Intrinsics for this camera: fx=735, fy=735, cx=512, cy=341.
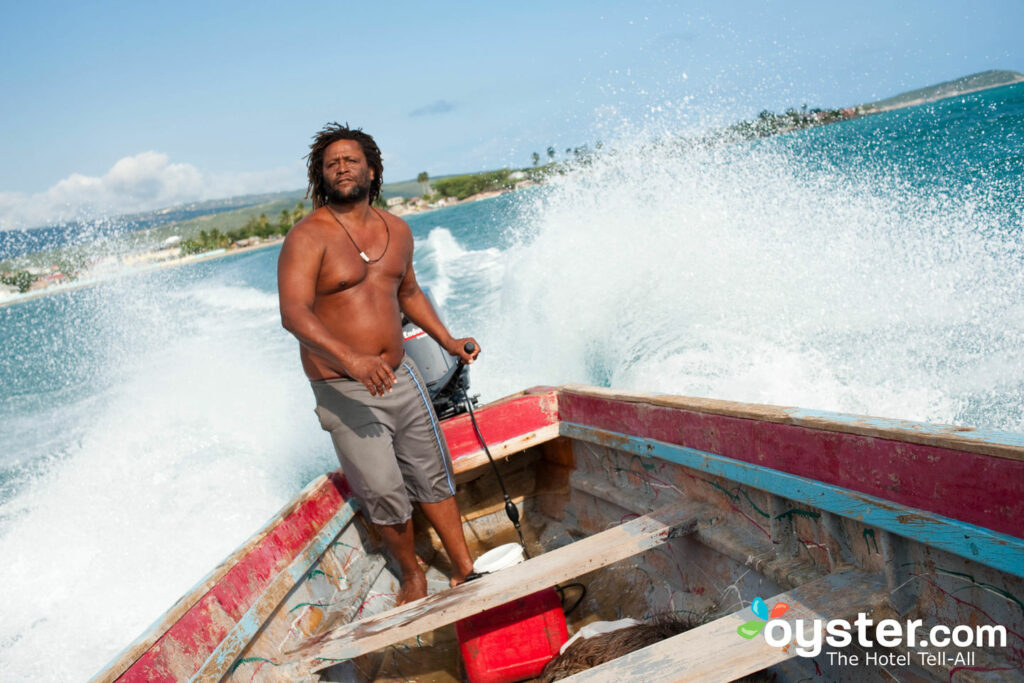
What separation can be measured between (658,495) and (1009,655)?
155 centimetres

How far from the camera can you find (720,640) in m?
1.84

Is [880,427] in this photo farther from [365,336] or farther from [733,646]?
[365,336]

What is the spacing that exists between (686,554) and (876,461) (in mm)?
1123

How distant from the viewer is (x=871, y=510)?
191 centimetres

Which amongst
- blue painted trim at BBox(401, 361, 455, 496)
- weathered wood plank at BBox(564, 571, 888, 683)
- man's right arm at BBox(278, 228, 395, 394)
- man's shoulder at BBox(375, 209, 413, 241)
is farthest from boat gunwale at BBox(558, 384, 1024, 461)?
man's shoulder at BBox(375, 209, 413, 241)

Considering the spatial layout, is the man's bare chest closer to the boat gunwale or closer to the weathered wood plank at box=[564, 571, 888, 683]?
the boat gunwale

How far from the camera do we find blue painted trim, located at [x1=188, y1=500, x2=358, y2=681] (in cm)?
231

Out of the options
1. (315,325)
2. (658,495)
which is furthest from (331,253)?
(658,495)

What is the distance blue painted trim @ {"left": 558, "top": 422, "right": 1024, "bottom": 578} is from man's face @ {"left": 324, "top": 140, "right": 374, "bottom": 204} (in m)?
1.54

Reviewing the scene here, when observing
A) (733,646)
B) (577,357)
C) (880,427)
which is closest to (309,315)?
(733,646)

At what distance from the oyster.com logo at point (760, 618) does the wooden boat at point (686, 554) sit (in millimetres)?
20

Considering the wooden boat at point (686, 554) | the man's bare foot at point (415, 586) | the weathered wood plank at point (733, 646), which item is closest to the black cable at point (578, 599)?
the wooden boat at point (686, 554)

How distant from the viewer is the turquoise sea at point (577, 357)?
17.3 ft

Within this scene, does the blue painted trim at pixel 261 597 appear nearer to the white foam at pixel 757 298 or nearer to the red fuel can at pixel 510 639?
the red fuel can at pixel 510 639
